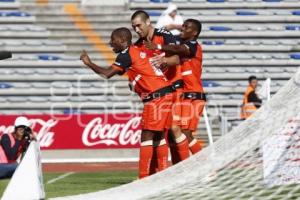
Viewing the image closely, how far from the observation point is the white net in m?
6.45

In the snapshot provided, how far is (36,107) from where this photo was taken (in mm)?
21438

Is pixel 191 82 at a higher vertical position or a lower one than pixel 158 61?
lower

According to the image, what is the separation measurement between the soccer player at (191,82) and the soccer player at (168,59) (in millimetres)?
166

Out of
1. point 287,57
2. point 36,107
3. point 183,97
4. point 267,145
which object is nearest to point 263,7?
point 287,57

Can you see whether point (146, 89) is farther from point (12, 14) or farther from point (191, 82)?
point (12, 14)

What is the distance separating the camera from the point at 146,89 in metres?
10.6

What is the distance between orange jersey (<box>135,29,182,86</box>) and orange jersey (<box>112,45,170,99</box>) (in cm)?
9

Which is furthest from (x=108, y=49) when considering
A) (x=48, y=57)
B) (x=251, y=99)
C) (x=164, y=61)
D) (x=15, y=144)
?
(x=164, y=61)

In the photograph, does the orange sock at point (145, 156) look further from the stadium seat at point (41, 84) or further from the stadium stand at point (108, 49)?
the stadium seat at point (41, 84)

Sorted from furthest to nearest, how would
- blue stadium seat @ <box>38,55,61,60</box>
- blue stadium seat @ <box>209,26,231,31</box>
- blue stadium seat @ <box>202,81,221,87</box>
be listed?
1. blue stadium seat @ <box>209,26,231,31</box>
2. blue stadium seat @ <box>38,55,61,60</box>
3. blue stadium seat @ <box>202,81,221,87</box>

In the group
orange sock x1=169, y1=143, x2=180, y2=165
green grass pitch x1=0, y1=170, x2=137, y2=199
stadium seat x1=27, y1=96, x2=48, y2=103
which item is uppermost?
stadium seat x1=27, y1=96, x2=48, y2=103

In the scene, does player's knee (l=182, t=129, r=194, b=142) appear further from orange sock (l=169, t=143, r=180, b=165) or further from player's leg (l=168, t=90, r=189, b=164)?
orange sock (l=169, t=143, r=180, b=165)

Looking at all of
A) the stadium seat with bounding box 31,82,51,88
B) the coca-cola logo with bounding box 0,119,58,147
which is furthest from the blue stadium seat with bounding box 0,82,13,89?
the coca-cola logo with bounding box 0,119,58,147

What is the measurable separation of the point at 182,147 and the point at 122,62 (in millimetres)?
1448
